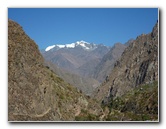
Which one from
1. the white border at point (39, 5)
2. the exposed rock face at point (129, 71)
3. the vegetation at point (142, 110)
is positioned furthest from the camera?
the exposed rock face at point (129, 71)

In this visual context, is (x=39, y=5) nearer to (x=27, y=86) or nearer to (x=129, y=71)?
(x=27, y=86)

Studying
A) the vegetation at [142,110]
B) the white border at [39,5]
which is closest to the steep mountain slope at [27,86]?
the white border at [39,5]

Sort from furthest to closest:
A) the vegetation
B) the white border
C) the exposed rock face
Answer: the exposed rock face → the vegetation → the white border

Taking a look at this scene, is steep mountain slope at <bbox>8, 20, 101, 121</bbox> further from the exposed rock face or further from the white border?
the exposed rock face

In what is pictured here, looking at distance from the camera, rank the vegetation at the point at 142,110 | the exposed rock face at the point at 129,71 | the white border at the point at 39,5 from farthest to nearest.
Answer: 1. the exposed rock face at the point at 129,71
2. the vegetation at the point at 142,110
3. the white border at the point at 39,5

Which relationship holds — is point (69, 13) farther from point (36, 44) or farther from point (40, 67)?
point (40, 67)

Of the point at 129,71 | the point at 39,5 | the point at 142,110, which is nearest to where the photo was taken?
the point at 39,5

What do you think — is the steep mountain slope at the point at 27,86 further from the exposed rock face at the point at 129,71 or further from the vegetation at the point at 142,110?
the exposed rock face at the point at 129,71

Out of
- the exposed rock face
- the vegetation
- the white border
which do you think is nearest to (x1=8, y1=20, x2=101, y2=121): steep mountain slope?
the white border

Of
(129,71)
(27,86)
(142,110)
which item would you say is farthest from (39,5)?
(129,71)
